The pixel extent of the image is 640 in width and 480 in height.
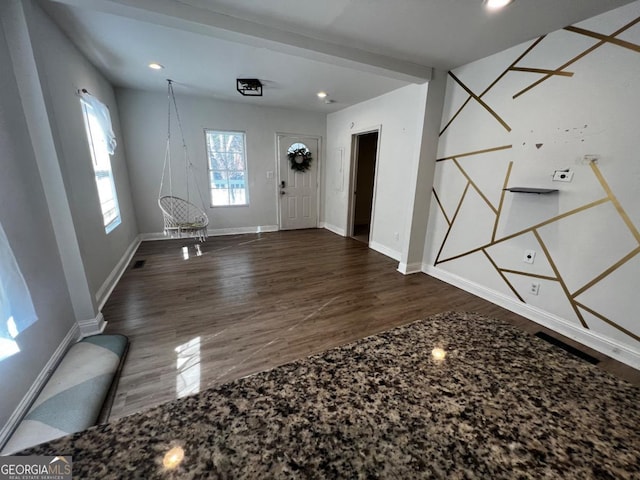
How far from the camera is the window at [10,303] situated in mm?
1319

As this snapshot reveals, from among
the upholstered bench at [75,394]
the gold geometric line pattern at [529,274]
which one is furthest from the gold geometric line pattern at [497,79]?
the upholstered bench at [75,394]

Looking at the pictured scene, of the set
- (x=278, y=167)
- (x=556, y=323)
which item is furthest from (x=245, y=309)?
(x=278, y=167)

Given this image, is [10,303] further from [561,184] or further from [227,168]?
[227,168]

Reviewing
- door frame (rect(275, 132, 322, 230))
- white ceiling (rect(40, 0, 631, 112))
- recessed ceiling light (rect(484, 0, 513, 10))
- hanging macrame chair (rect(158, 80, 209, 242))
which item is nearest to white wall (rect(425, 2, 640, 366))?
white ceiling (rect(40, 0, 631, 112))

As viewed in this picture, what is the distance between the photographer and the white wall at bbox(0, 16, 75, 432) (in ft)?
5.10

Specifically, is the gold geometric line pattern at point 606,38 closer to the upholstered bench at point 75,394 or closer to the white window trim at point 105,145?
the upholstered bench at point 75,394

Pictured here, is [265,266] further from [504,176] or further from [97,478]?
[97,478]

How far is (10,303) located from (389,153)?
430cm

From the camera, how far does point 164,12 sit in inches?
74.1

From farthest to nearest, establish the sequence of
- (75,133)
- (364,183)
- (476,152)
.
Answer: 1. (364,183)
2. (476,152)
3. (75,133)

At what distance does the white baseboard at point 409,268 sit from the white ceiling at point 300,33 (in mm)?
2324

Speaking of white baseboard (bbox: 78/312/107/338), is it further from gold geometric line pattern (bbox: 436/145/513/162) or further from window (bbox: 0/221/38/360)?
gold geometric line pattern (bbox: 436/145/513/162)

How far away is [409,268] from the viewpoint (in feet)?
12.2


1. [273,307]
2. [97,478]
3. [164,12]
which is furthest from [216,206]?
[97,478]
